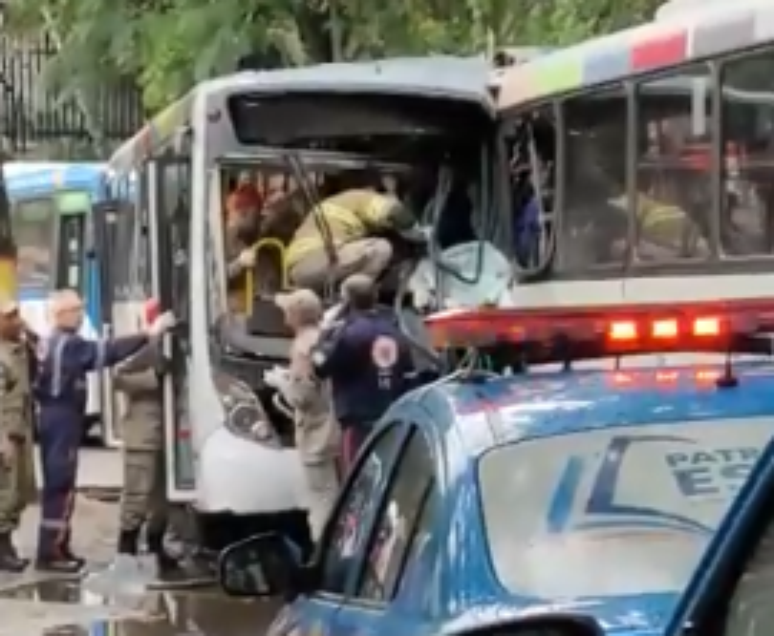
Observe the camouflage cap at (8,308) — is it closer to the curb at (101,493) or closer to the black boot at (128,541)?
the black boot at (128,541)

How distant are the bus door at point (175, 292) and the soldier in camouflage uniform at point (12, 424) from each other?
958 millimetres

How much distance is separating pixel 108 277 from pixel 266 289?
23.3 feet

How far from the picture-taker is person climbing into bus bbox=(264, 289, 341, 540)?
42.5 feet

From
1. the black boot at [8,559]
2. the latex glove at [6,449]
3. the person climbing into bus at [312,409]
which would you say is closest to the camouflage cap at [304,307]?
the person climbing into bus at [312,409]

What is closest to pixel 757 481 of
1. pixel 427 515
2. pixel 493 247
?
pixel 427 515

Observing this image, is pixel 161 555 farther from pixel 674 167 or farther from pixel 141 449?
pixel 674 167

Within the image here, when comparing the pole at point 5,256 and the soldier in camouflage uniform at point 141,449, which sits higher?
the pole at point 5,256

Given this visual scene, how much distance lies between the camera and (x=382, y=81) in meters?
14.1

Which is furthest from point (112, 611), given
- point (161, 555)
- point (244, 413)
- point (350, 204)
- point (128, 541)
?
point (350, 204)

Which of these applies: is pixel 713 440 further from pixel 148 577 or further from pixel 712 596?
pixel 148 577

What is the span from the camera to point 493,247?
1427 cm

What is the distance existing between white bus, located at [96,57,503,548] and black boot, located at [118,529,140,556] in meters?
0.51

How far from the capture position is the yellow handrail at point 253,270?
1401 centimetres

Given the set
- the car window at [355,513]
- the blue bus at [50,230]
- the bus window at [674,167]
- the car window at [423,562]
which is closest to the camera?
the car window at [423,562]
